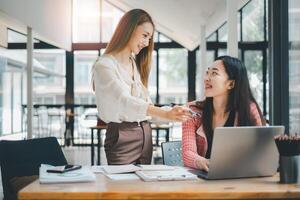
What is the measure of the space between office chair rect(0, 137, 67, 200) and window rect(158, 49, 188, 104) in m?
7.88

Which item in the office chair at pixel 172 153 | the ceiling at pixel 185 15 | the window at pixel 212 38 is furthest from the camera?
the window at pixel 212 38

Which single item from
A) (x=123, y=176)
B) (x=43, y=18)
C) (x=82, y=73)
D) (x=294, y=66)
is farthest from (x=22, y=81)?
(x=123, y=176)

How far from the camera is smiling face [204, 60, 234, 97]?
Answer: 6.97ft

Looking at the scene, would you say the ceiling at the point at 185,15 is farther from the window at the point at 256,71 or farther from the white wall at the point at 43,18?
the white wall at the point at 43,18

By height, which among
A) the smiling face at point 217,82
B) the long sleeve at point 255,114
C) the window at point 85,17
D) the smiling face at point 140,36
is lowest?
the long sleeve at point 255,114

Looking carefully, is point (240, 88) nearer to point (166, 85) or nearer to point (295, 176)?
point (295, 176)

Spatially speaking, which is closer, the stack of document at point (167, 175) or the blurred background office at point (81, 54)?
the stack of document at point (167, 175)

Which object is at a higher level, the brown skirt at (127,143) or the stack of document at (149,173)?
the brown skirt at (127,143)

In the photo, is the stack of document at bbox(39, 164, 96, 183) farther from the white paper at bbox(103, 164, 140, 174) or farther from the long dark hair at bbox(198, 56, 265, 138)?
the long dark hair at bbox(198, 56, 265, 138)

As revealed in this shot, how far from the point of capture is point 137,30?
2.00 meters

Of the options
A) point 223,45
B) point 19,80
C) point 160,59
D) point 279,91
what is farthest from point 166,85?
point 279,91

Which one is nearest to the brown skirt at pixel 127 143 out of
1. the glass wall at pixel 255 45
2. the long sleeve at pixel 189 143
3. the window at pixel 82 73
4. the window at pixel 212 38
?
the long sleeve at pixel 189 143

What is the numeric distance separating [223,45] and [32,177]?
21.1 ft

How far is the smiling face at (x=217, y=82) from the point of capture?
212cm
